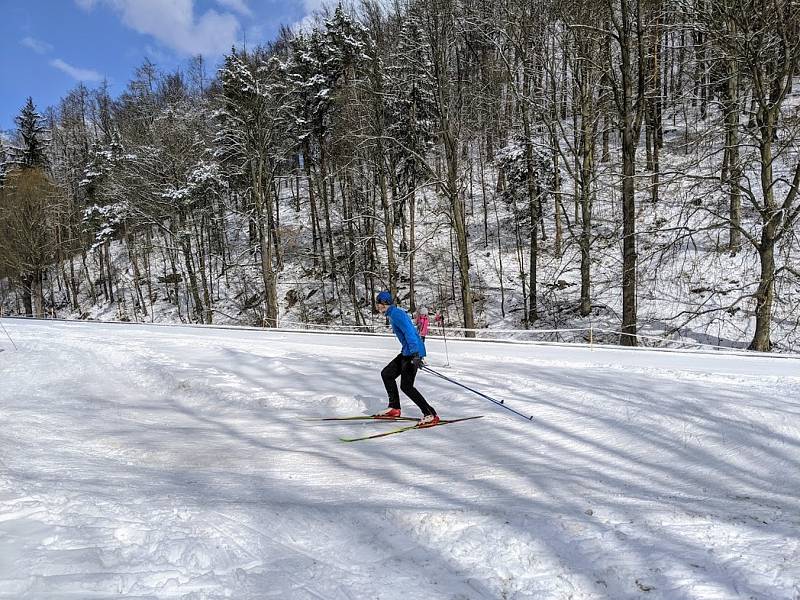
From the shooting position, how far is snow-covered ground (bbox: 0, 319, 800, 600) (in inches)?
142

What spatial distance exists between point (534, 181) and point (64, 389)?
72.6ft

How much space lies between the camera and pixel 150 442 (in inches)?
→ 298

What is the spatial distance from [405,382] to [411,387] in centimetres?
13

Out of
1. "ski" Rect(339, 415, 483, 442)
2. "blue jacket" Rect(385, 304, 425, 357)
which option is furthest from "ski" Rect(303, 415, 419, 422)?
"blue jacket" Rect(385, 304, 425, 357)

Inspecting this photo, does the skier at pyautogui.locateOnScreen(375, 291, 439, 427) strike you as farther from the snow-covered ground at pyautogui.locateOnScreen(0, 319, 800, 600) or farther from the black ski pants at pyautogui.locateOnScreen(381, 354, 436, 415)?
the snow-covered ground at pyautogui.locateOnScreen(0, 319, 800, 600)

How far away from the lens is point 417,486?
5.51 metres

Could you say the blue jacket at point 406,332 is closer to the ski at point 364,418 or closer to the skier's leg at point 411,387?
the skier's leg at point 411,387

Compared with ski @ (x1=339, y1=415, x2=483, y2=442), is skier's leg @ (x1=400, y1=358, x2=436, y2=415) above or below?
above

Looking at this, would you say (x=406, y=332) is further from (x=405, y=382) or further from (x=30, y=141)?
(x=30, y=141)

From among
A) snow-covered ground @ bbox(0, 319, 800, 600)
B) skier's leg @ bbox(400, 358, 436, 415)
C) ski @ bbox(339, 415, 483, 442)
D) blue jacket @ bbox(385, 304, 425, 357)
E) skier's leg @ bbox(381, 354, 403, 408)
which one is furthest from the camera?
skier's leg @ bbox(381, 354, 403, 408)

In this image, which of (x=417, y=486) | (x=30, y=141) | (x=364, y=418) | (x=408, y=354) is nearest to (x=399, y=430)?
(x=364, y=418)

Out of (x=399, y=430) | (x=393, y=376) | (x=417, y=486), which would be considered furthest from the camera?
(x=393, y=376)

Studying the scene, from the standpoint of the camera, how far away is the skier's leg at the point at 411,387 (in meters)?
7.86

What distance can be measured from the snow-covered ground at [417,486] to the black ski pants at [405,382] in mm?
465
